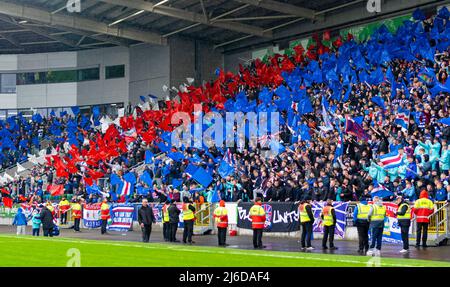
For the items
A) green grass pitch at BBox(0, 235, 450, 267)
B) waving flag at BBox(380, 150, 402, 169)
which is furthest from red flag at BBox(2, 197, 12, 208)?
waving flag at BBox(380, 150, 402, 169)

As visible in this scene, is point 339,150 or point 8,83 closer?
point 339,150

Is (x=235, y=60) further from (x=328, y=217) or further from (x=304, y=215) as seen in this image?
(x=328, y=217)

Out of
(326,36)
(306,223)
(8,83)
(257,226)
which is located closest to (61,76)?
(8,83)

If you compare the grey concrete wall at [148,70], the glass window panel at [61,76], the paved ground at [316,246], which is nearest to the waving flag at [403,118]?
the paved ground at [316,246]

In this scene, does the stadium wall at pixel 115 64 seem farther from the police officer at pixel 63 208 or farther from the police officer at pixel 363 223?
the police officer at pixel 363 223

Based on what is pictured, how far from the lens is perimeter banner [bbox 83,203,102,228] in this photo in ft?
138

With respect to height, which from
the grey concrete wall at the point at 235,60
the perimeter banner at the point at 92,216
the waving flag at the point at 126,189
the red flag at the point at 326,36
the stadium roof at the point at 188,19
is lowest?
the perimeter banner at the point at 92,216

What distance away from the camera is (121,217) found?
3988 cm

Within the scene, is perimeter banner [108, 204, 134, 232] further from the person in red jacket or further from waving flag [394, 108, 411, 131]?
the person in red jacket

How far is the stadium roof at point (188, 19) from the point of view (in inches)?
1777

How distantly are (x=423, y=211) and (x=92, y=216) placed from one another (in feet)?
73.4

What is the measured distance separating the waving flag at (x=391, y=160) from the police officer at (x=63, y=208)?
781 inches

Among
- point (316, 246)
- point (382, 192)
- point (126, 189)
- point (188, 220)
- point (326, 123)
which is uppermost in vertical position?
point (326, 123)
